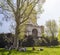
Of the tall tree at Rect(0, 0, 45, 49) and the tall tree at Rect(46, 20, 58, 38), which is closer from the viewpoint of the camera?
the tall tree at Rect(0, 0, 45, 49)

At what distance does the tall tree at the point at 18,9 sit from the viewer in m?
27.4

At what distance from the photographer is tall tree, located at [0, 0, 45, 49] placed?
27.4 metres

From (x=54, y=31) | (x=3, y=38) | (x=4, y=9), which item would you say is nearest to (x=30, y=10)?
(x=4, y=9)

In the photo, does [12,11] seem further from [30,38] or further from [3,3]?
[30,38]

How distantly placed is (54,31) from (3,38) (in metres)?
36.4

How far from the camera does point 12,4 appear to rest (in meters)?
27.8

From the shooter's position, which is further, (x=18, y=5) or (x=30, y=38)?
(x=30, y=38)

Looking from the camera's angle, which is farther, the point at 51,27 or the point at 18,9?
the point at 51,27

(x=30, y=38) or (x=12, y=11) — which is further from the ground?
(x=12, y=11)

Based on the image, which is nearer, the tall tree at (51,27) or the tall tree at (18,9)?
the tall tree at (18,9)

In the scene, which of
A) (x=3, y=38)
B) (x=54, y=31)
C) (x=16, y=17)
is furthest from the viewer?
(x=54, y=31)

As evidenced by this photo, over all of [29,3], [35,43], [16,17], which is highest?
[29,3]

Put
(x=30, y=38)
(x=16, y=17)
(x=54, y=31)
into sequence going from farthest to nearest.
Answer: (x=54, y=31), (x=30, y=38), (x=16, y=17)

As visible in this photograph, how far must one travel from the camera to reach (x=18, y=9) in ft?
90.1
